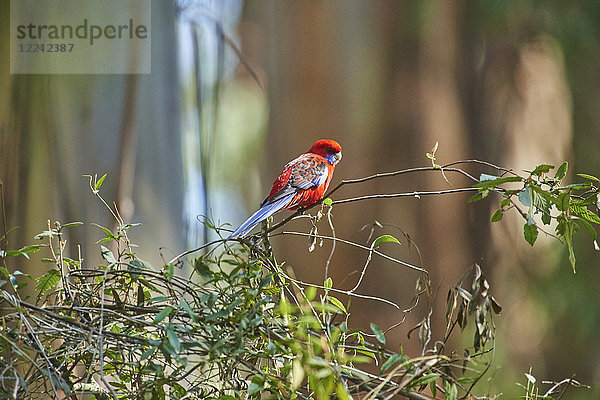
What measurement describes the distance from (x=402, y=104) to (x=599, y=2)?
21.2 inches

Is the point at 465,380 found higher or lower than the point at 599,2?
lower

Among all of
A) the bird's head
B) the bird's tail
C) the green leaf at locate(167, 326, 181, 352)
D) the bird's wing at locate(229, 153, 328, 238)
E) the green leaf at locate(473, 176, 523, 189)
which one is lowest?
the green leaf at locate(167, 326, 181, 352)

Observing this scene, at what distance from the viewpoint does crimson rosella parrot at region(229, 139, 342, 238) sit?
0.98 m

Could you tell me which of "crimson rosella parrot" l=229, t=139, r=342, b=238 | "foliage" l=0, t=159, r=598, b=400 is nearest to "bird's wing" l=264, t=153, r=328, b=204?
"crimson rosella parrot" l=229, t=139, r=342, b=238

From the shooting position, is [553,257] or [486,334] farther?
[553,257]

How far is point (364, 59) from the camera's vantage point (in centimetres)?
140

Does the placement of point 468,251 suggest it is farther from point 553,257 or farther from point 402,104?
point 402,104

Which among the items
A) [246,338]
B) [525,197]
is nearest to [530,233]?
[525,197]

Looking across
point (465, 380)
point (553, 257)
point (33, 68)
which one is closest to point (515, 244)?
point (553, 257)

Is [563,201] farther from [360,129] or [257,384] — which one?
[360,129]

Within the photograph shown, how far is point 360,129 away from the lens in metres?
1.39

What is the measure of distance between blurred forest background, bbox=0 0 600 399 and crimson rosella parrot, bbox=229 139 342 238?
0.27 meters

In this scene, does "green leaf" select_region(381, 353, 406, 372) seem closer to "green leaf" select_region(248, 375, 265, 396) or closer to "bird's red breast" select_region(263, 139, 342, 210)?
"green leaf" select_region(248, 375, 265, 396)

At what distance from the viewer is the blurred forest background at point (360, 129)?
4.42 feet
